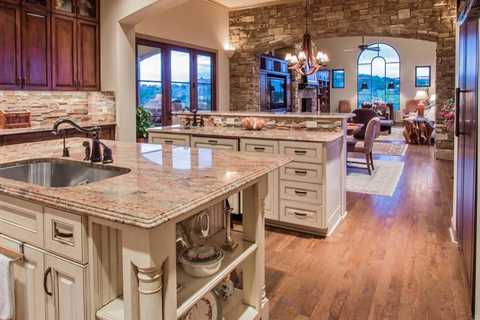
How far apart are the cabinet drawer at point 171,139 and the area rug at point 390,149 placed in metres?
5.79

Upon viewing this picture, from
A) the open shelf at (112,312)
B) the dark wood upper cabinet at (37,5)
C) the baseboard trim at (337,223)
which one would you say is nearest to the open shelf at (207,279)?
the open shelf at (112,312)

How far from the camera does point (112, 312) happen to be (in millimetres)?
1537

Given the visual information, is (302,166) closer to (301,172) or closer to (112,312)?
(301,172)

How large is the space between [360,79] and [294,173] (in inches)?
551

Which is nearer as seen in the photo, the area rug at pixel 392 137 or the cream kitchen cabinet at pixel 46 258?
the cream kitchen cabinet at pixel 46 258

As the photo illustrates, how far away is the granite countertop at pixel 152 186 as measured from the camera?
1314 millimetres

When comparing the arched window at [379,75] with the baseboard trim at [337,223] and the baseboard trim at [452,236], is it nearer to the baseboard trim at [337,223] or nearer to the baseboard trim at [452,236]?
the baseboard trim at [337,223]

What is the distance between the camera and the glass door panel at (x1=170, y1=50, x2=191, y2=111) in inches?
307

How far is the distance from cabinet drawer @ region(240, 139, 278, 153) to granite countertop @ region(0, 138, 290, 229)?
1.37m

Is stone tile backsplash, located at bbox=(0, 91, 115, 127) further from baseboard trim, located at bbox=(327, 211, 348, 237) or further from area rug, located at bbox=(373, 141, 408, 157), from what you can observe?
area rug, located at bbox=(373, 141, 408, 157)

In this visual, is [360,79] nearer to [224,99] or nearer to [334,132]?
[224,99]

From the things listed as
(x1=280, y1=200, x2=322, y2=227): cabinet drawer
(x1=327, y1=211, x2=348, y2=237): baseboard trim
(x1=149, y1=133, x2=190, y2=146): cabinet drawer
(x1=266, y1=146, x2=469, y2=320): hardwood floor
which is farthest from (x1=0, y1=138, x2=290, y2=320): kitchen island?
(x1=149, y1=133, x2=190, y2=146): cabinet drawer

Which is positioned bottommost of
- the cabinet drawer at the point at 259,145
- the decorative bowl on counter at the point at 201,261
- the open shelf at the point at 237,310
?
the open shelf at the point at 237,310

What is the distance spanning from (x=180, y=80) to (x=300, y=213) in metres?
4.99
